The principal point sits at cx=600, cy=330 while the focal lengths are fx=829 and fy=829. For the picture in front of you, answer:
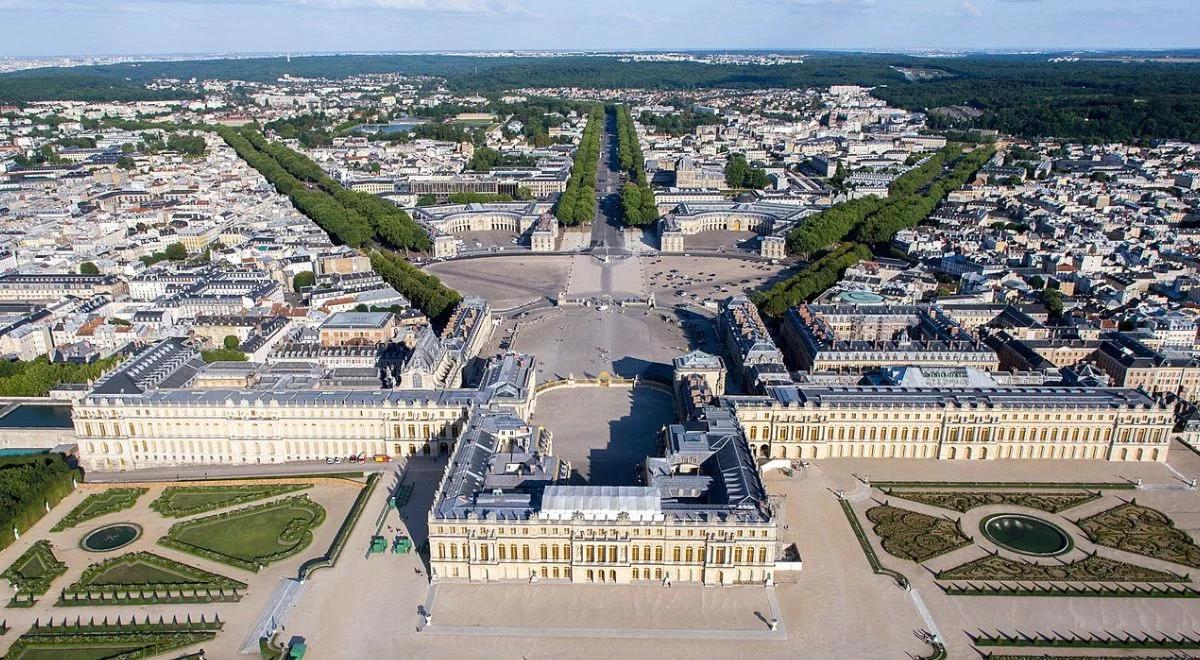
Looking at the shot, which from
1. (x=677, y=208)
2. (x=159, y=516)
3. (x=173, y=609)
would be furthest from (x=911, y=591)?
(x=677, y=208)

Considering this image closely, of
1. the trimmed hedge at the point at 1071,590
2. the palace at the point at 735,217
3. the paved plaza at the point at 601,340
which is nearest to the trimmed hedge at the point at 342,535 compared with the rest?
the paved plaza at the point at 601,340

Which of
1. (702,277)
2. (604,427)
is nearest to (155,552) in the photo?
(604,427)

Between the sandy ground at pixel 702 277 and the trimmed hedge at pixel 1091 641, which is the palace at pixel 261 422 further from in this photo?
the sandy ground at pixel 702 277

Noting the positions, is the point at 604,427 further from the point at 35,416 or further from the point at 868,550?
the point at 35,416

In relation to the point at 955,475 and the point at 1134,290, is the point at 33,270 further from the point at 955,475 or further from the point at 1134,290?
the point at 1134,290

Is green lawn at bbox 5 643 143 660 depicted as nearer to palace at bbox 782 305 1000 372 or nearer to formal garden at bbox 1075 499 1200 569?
palace at bbox 782 305 1000 372

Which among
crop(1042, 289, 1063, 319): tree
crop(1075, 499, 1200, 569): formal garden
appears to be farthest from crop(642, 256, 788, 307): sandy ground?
crop(1075, 499, 1200, 569): formal garden
